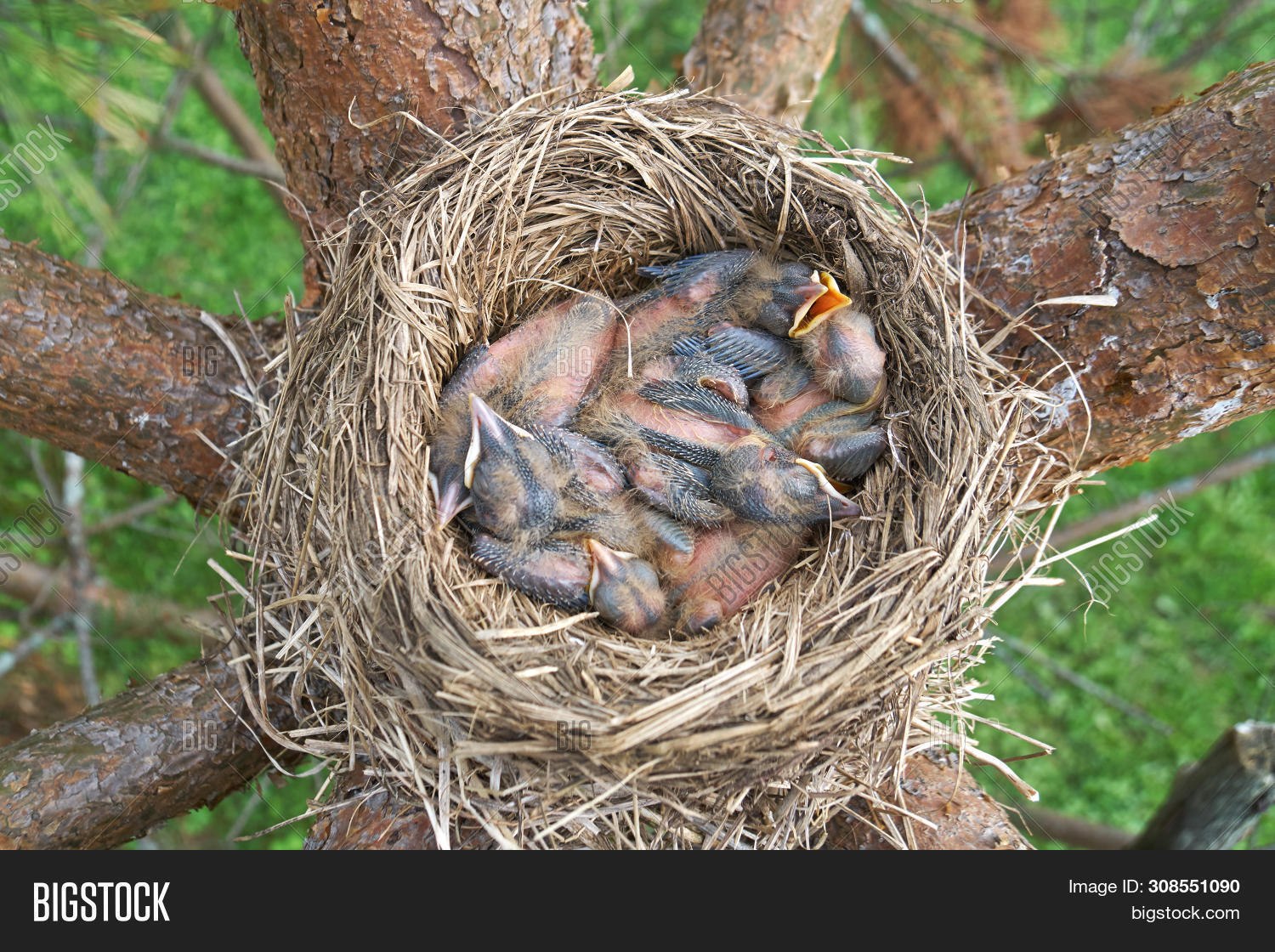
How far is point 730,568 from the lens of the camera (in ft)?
5.66

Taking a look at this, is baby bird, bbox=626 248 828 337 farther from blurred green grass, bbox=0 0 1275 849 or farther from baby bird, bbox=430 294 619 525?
blurred green grass, bbox=0 0 1275 849

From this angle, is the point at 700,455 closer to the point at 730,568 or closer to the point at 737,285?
the point at 730,568

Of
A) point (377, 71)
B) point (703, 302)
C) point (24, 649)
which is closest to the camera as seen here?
point (377, 71)

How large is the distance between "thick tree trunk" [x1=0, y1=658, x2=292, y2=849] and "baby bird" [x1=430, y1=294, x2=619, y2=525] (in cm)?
55

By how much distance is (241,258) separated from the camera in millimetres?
3422

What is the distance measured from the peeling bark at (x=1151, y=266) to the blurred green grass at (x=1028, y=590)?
1.53m

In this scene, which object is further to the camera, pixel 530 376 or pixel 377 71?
pixel 530 376

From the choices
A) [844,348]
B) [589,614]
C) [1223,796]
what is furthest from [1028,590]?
[589,614]

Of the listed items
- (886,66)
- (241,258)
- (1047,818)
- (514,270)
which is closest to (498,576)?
(514,270)

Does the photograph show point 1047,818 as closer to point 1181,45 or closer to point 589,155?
point 589,155

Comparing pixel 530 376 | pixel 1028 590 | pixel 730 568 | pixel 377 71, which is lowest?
pixel 1028 590

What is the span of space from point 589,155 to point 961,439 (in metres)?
0.88

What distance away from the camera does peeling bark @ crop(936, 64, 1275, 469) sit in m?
1.39

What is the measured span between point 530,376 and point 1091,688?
202 centimetres
